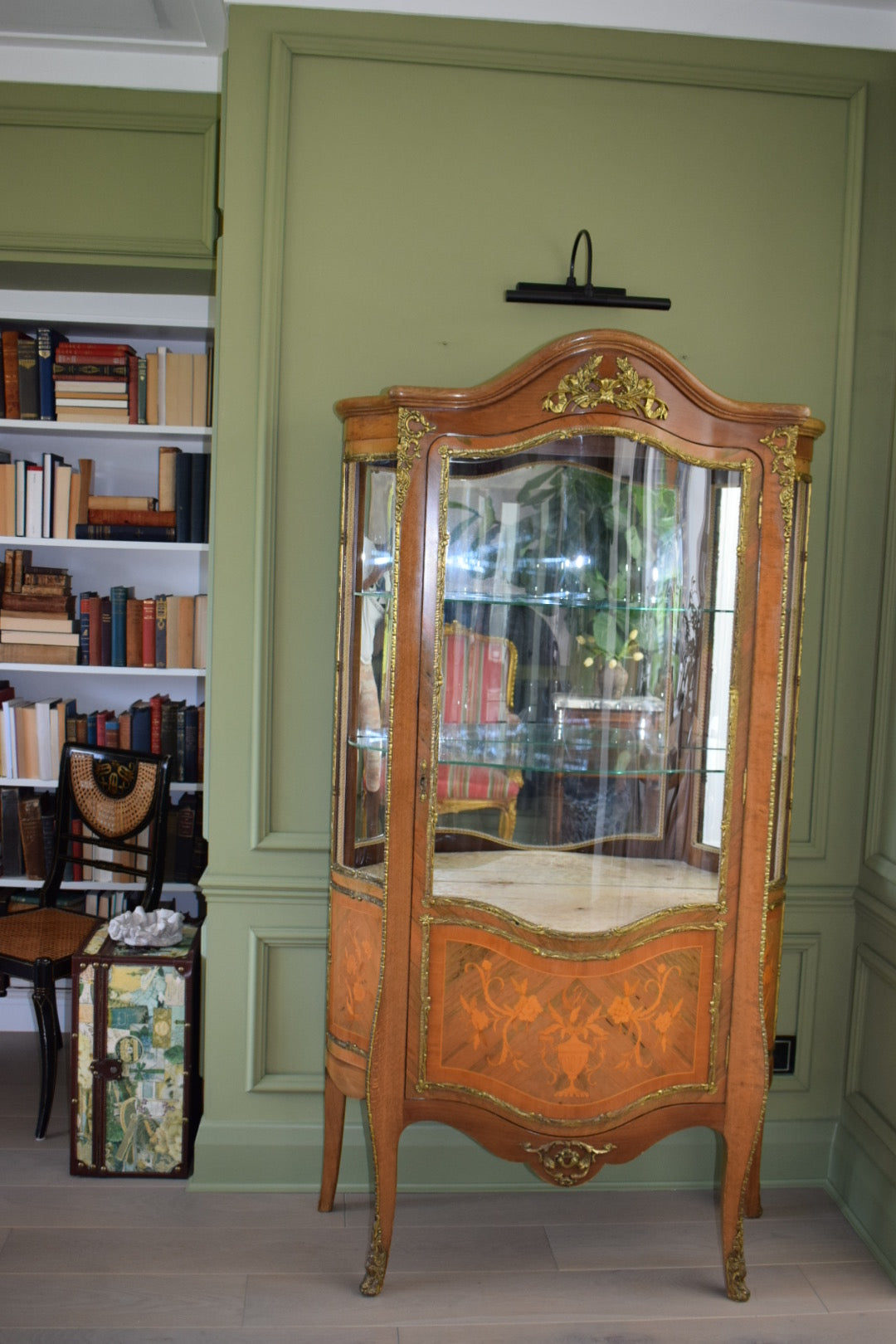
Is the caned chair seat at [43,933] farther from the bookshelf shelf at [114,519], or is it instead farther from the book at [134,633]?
the book at [134,633]

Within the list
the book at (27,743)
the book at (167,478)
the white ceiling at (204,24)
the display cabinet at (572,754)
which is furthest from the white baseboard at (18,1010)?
the white ceiling at (204,24)

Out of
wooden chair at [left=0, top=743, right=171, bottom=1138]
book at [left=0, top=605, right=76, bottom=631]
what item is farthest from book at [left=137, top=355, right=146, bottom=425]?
wooden chair at [left=0, top=743, right=171, bottom=1138]

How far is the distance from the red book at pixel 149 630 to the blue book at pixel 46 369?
0.67 m

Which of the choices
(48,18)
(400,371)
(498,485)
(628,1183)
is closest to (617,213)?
(400,371)

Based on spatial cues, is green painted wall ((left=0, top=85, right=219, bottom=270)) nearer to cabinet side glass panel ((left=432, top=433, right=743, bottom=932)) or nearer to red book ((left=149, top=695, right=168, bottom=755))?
red book ((left=149, top=695, right=168, bottom=755))

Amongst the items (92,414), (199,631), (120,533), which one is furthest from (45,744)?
(92,414)

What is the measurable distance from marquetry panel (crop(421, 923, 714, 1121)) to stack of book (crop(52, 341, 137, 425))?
81.6 inches

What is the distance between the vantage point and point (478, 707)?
2.16 meters

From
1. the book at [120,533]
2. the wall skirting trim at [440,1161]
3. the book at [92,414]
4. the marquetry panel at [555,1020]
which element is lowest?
the wall skirting trim at [440,1161]

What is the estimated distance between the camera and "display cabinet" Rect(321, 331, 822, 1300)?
82.0 inches

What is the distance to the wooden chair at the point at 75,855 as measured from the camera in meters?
2.79

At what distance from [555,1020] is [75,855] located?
188 centimetres

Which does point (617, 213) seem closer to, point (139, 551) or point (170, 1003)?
point (139, 551)

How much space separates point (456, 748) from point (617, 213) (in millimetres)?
1379
